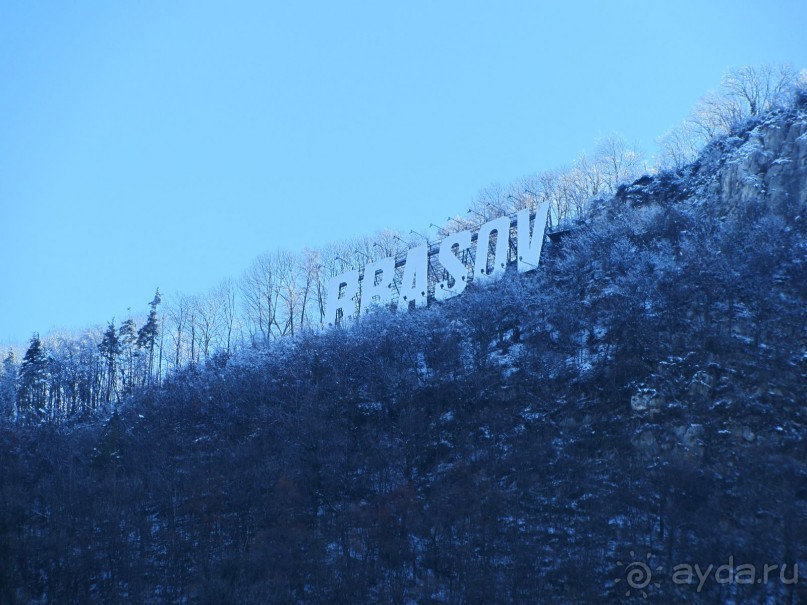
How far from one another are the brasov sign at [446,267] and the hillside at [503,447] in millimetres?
1326

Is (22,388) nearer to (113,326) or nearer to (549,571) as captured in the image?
(113,326)

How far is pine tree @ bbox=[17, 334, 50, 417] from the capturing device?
61906 millimetres

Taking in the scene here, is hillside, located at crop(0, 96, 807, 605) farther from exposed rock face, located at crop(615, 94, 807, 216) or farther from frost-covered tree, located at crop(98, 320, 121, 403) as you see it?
frost-covered tree, located at crop(98, 320, 121, 403)

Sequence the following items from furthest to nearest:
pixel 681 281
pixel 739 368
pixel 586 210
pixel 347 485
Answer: pixel 586 210 < pixel 681 281 < pixel 347 485 < pixel 739 368

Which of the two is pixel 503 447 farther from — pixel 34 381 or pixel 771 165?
pixel 34 381

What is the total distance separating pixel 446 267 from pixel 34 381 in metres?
32.8

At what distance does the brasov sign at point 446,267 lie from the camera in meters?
53.2

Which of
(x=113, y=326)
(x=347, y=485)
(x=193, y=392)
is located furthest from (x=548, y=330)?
(x=113, y=326)

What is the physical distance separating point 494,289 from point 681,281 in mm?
12034

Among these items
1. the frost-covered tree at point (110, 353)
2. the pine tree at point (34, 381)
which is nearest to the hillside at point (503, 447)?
the pine tree at point (34, 381)

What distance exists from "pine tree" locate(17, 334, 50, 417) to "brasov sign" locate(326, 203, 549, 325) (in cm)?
2316

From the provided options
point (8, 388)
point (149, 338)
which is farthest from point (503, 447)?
point (8, 388)

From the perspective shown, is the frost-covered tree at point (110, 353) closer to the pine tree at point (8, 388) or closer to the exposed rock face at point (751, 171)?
the pine tree at point (8, 388)

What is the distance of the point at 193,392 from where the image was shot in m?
53.8
